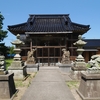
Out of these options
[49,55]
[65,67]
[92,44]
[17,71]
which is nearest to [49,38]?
[49,55]

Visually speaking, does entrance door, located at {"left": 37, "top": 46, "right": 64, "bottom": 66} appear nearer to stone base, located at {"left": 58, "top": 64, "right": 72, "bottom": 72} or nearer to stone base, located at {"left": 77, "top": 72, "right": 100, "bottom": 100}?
stone base, located at {"left": 58, "top": 64, "right": 72, "bottom": 72}

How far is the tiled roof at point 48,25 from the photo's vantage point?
17.9m

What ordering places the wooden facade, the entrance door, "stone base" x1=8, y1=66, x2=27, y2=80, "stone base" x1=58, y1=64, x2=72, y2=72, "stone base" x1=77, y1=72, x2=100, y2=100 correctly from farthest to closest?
the entrance door → the wooden facade → "stone base" x1=58, y1=64, x2=72, y2=72 → "stone base" x1=8, y1=66, x2=27, y2=80 → "stone base" x1=77, y1=72, x2=100, y2=100

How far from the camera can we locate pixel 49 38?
18422mm

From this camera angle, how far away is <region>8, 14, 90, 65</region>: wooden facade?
17781mm

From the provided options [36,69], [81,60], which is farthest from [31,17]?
[81,60]

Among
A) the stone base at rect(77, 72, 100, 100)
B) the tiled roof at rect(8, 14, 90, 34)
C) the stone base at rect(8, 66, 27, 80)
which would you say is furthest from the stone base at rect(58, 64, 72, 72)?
the stone base at rect(77, 72, 100, 100)

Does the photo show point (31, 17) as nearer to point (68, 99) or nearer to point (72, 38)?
point (72, 38)

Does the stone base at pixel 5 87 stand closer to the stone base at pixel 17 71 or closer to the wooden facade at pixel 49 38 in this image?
the stone base at pixel 17 71

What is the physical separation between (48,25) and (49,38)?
250cm

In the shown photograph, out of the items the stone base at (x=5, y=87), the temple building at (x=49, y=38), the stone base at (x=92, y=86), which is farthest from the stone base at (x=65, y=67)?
the stone base at (x=5, y=87)

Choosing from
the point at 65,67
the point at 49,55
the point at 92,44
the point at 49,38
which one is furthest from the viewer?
the point at 92,44

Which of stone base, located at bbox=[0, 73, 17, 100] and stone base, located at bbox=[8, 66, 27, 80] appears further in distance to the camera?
stone base, located at bbox=[8, 66, 27, 80]

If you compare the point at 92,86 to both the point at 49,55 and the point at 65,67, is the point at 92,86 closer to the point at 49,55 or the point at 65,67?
the point at 65,67
